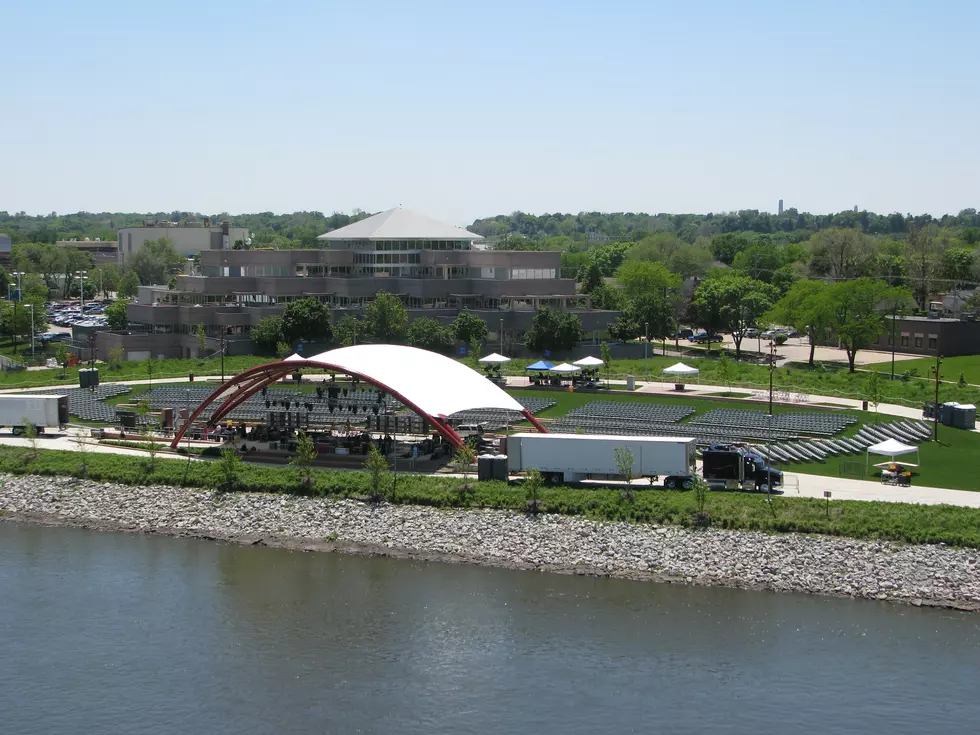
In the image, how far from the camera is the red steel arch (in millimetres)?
38812

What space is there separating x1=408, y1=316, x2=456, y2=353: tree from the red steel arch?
23.2 meters

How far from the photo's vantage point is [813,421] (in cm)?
4484

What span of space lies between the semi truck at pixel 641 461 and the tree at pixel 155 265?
8757 centimetres

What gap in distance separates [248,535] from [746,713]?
55.0 ft

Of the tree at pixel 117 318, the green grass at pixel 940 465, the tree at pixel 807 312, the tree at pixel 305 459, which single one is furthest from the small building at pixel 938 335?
the tree at pixel 117 318

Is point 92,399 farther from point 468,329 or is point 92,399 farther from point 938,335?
point 938,335

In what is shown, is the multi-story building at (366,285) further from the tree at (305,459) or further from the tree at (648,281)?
the tree at (305,459)

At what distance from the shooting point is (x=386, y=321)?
69438 mm

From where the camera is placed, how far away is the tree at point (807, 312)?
227 ft

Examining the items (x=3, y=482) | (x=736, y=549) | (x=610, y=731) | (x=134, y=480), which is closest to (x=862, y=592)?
(x=736, y=549)

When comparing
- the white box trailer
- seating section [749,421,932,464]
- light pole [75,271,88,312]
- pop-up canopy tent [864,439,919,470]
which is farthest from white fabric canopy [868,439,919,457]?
light pole [75,271,88,312]

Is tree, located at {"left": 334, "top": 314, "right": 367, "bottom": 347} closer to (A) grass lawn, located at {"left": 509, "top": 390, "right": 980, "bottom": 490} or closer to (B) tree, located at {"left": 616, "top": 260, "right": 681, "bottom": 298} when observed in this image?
(A) grass lawn, located at {"left": 509, "top": 390, "right": 980, "bottom": 490}

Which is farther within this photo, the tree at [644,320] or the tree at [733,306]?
the tree at [733,306]

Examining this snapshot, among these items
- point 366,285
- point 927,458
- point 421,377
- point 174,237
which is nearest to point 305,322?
point 366,285
